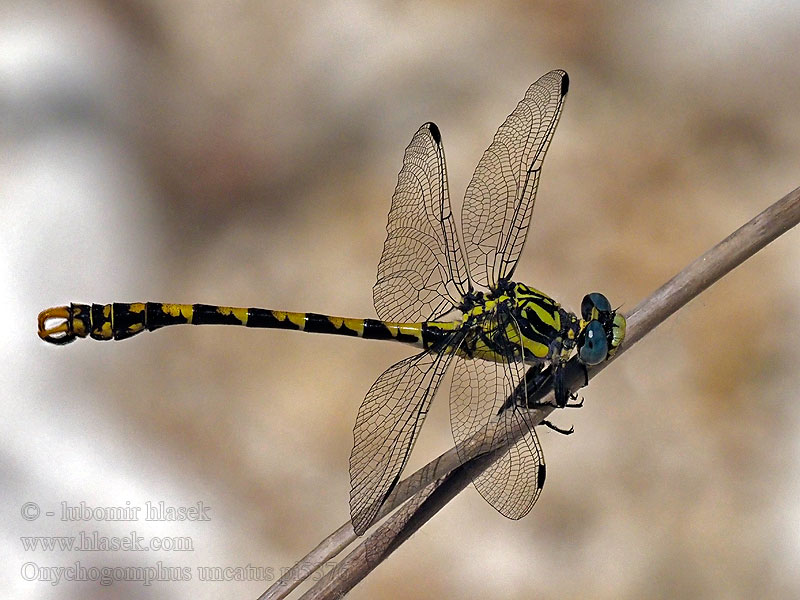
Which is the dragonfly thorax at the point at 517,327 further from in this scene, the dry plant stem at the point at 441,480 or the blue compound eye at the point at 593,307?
the dry plant stem at the point at 441,480

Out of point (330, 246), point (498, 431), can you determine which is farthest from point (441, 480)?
point (330, 246)

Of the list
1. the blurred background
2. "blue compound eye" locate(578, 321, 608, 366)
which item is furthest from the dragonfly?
the blurred background

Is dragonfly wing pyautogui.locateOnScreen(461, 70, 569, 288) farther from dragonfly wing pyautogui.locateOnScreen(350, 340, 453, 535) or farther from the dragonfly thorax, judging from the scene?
dragonfly wing pyautogui.locateOnScreen(350, 340, 453, 535)

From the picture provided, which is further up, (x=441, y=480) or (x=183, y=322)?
(x=183, y=322)

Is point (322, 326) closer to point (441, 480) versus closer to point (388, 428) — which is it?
point (388, 428)

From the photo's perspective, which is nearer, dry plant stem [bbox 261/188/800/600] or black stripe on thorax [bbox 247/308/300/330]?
dry plant stem [bbox 261/188/800/600]

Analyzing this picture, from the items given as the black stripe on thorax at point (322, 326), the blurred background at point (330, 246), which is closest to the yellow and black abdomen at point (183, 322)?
the black stripe on thorax at point (322, 326)
